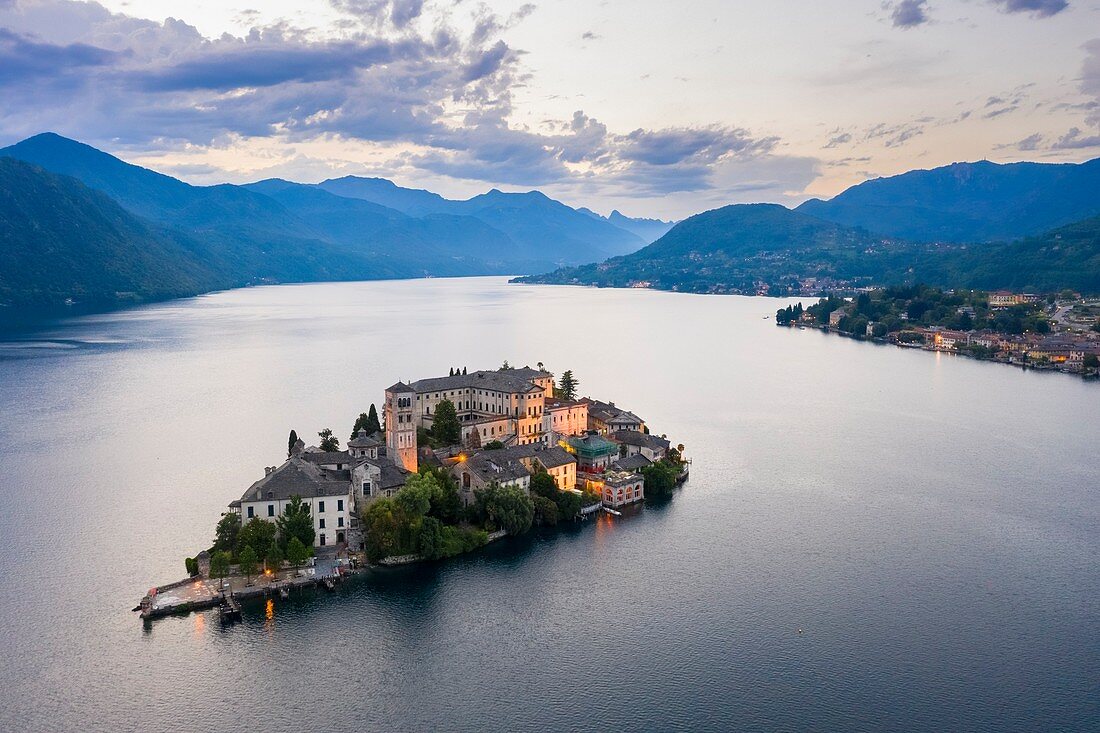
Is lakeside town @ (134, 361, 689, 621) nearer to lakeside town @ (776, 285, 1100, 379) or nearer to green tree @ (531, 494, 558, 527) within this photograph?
green tree @ (531, 494, 558, 527)

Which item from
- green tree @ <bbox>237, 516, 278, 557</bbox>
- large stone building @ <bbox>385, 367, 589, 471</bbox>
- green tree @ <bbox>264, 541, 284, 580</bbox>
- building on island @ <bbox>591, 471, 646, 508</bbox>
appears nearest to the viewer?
green tree @ <bbox>264, 541, 284, 580</bbox>

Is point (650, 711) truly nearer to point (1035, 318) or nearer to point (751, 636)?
point (751, 636)

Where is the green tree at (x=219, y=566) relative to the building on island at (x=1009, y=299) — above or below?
below

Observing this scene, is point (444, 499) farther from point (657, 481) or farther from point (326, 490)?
point (657, 481)

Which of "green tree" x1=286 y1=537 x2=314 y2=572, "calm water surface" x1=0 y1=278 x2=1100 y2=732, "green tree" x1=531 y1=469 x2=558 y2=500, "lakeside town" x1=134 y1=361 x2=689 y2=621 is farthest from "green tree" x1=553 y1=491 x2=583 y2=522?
"green tree" x1=286 y1=537 x2=314 y2=572

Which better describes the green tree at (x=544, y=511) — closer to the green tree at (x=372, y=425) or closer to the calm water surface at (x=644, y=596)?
the calm water surface at (x=644, y=596)

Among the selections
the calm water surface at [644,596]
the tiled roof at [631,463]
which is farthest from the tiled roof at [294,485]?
the tiled roof at [631,463]
